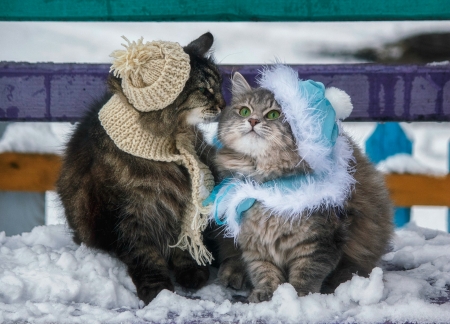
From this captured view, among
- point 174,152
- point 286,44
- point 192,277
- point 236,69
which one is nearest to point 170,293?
point 192,277

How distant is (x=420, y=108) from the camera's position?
2518 millimetres

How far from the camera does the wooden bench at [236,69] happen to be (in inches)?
98.3

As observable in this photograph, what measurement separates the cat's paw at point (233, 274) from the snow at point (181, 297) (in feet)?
0.08

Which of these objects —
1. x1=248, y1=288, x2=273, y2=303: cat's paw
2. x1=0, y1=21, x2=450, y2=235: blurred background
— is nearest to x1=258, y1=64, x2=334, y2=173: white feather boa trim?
x1=248, y1=288, x2=273, y2=303: cat's paw

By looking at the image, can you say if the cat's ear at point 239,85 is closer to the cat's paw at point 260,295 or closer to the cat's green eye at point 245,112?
the cat's green eye at point 245,112

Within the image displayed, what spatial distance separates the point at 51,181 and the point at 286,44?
169 centimetres

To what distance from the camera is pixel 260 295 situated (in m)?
1.69

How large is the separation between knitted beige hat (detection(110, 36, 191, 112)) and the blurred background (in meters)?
1.61

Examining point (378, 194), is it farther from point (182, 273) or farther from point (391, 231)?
point (182, 273)

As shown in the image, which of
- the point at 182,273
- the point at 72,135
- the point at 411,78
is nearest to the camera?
the point at 182,273

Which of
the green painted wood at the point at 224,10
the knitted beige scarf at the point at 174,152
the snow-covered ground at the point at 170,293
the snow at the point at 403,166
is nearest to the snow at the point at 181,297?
the snow-covered ground at the point at 170,293

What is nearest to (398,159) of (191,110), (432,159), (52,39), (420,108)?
(420,108)

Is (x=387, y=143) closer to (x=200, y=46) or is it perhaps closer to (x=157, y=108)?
(x=200, y=46)

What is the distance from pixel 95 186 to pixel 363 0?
1.49 m
